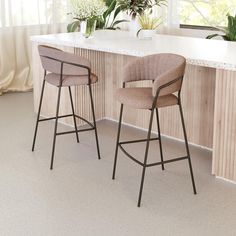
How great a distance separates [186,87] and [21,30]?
2.70 meters

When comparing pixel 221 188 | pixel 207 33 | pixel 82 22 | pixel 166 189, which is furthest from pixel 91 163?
pixel 207 33

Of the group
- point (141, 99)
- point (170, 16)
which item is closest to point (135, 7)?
point (141, 99)

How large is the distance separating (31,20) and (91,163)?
114 inches

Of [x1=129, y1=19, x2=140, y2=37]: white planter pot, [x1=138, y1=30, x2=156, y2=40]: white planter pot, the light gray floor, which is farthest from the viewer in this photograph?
[x1=129, y1=19, x2=140, y2=37]: white planter pot

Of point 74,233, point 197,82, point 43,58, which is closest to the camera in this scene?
point 74,233

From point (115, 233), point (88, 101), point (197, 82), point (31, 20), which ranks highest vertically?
point (31, 20)

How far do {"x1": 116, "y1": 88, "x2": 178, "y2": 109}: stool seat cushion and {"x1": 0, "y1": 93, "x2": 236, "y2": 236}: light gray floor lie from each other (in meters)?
0.58

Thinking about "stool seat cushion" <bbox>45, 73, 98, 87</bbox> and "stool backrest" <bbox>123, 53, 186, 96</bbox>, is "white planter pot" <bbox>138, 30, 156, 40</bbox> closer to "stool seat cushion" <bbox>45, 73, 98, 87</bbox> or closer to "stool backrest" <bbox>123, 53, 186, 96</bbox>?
"stool seat cushion" <bbox>45, 73, 98, 87</bbox>

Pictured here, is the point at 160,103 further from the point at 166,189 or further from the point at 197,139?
the point at 197,139

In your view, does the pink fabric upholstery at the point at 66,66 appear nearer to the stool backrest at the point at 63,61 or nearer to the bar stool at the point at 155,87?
the stool backrest at the point at 63,61

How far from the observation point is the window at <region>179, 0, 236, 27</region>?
5622mm

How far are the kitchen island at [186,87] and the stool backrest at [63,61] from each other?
311 millimetres

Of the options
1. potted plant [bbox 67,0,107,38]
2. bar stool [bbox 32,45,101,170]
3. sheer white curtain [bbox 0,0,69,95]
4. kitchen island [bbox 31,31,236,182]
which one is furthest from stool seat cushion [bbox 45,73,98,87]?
sheer white curtain [bbox 0,0,69,95]

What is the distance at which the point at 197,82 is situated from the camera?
3.90m
